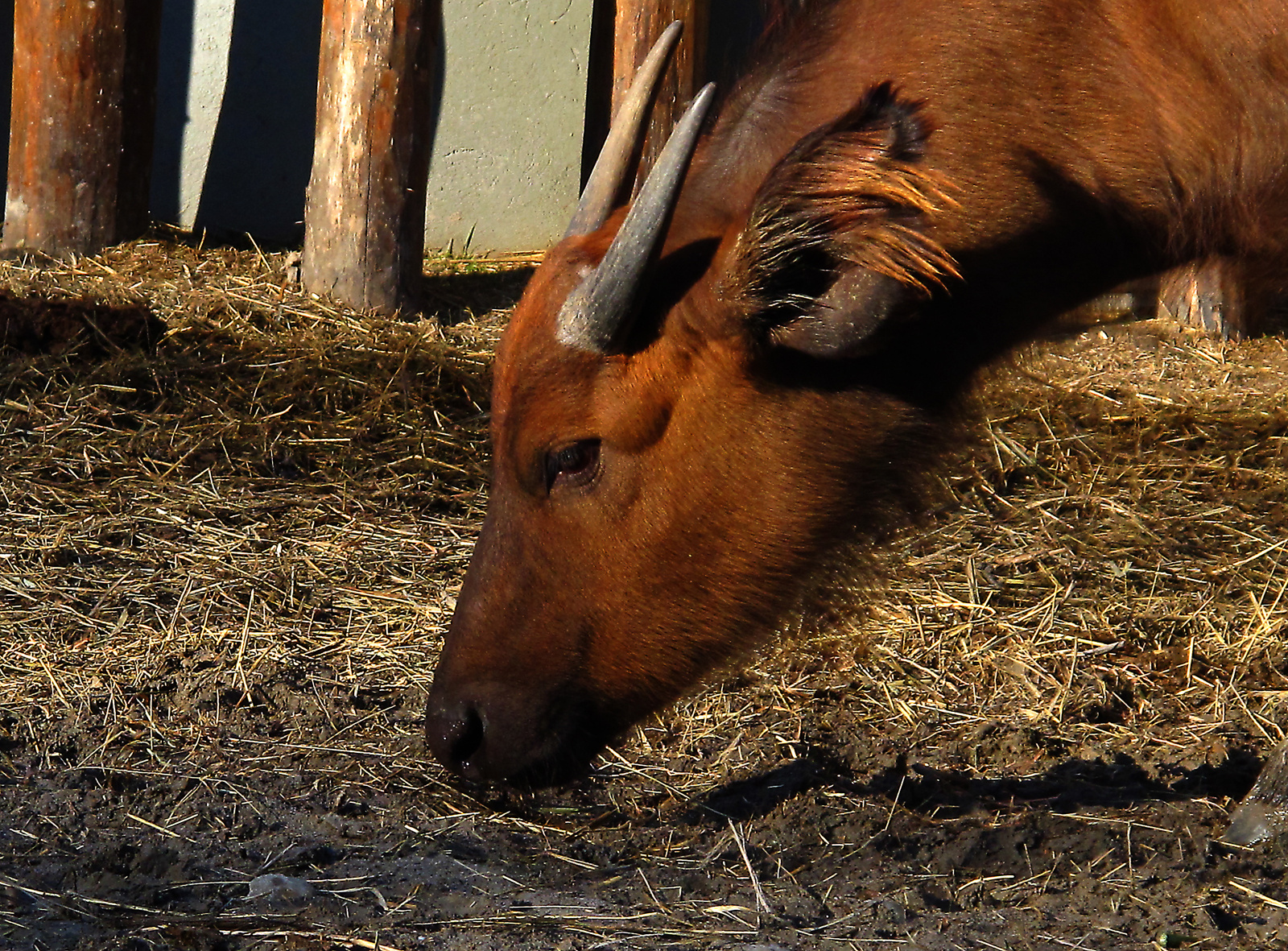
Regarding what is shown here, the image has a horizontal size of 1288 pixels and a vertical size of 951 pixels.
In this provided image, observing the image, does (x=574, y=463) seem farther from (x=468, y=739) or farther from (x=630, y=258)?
(x=468, y=739)

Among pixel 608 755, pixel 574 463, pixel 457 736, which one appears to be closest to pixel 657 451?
pixel 574 463

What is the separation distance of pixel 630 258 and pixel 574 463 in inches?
19.9

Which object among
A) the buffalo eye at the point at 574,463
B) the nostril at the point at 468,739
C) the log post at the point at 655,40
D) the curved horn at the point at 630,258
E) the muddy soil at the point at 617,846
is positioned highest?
the log post at the point at 655,40

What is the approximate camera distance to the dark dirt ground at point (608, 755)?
3.11 meters

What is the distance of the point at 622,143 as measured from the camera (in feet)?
10.6

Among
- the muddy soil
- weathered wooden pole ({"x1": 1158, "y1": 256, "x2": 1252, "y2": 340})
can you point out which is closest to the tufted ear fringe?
weathered wooden pole ({"x1": 1158, "y1": 256, "x2": 1252, "y2": 340})

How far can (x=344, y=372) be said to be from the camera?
20.6 feet

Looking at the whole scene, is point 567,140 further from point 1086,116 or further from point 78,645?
point 1086,116

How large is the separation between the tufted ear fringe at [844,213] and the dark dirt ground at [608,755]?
0.83 meters

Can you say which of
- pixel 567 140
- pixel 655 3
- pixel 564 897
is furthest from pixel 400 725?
pixel 567 140

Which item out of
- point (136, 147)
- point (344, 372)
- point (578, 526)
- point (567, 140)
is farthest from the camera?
point (567, 140)

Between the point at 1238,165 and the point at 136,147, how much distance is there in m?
6.21

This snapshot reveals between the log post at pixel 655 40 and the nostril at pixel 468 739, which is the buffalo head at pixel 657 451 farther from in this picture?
the log post at pixel 655 40

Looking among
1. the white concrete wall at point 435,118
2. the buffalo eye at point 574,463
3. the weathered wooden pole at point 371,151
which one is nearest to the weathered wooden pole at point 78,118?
the white concrete wall at point 435,118
